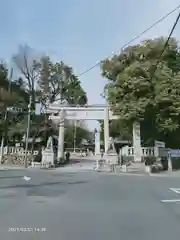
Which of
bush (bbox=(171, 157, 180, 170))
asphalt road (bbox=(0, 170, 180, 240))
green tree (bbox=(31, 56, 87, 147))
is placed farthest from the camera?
green tree (bbox=(31, 56, 87, 147))

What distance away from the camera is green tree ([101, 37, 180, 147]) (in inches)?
1253

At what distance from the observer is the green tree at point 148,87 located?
31.8 metres

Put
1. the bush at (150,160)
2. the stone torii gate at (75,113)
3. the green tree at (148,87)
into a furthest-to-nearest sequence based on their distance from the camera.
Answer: the stone torii gate at (75,113) → the bush at (150,160) → the green tree at (148,87)

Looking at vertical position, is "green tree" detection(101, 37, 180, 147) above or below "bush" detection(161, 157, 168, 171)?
above

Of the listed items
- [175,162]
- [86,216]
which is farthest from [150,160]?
[86,216]

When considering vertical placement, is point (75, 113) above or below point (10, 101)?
below

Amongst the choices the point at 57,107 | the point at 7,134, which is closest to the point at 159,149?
the point at 57,107

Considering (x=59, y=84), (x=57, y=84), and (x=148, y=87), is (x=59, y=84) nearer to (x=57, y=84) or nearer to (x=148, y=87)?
(x=57, y=84)

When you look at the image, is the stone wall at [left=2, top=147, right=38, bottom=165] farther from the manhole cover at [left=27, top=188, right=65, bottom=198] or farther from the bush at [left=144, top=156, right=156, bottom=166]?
the manhole cover at [left=27, top=188, right=65, bottom=198]

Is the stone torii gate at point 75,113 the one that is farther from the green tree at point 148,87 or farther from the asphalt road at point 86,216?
the asphalt road at point 86,216

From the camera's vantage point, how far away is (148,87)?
32.9 m
